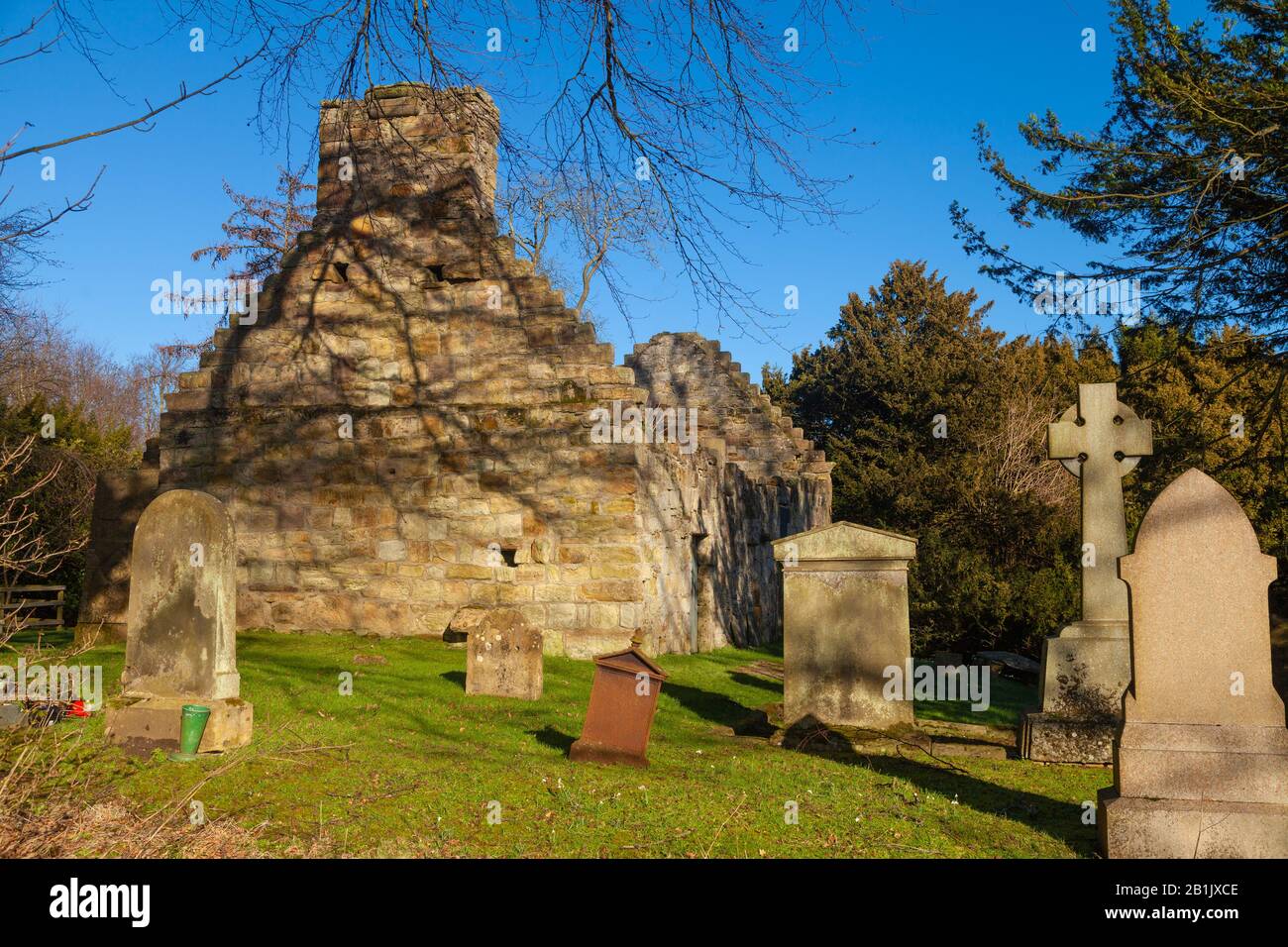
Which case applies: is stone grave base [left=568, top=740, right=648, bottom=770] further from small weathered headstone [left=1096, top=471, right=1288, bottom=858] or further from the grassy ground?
small weathered headstone [left=1096, top=471, right=1288, bottom=858]

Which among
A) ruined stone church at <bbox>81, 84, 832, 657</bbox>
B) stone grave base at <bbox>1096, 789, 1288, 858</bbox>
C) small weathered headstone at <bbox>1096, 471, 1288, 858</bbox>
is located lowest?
stone grave base at <bbox>1096, 789, 1288, 858</bbox>

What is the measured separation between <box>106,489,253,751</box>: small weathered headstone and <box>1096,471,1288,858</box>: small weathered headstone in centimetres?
593

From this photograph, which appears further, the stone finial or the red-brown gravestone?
the red-brown gravestone

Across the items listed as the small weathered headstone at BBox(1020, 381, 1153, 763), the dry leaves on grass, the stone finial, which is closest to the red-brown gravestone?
the dry leaves on grass

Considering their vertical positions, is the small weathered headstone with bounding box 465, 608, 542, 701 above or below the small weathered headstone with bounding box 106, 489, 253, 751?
below

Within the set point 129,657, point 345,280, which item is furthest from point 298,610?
point 129,657

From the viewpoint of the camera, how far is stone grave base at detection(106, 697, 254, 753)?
7.03 m

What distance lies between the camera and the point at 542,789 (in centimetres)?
663

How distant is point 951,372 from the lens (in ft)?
98.6

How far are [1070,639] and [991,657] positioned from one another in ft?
28.3

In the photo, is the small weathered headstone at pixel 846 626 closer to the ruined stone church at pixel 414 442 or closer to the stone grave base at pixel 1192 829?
the ruined stone church at pixel 414 442

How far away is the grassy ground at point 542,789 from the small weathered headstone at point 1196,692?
0.61 metres

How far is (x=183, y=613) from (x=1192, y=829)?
6727mm

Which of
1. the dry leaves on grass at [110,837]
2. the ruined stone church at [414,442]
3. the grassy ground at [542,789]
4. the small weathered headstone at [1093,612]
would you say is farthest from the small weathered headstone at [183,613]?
the small weathered headstone at [1093,612]
